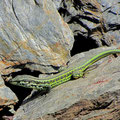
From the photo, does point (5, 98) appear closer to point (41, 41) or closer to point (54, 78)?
point (54, 78)

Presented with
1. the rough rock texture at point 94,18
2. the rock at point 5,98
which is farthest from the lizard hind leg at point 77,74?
the rough rock texture at point 94,18

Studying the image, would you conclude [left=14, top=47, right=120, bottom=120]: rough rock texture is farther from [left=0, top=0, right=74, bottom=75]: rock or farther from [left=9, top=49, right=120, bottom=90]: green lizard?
[left=0, top=0, right=74, bottom=75]: rock

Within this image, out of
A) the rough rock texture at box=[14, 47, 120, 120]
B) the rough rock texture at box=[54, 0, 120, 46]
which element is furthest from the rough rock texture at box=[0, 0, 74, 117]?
the rough rock texture at box=[14, 47, 120, 120]

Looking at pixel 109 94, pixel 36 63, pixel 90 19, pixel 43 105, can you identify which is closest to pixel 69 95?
pixel 43 105

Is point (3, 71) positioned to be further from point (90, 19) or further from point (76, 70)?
point (90, 19)

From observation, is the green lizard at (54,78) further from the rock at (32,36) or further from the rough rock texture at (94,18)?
the rough rock texture at (94,18)
